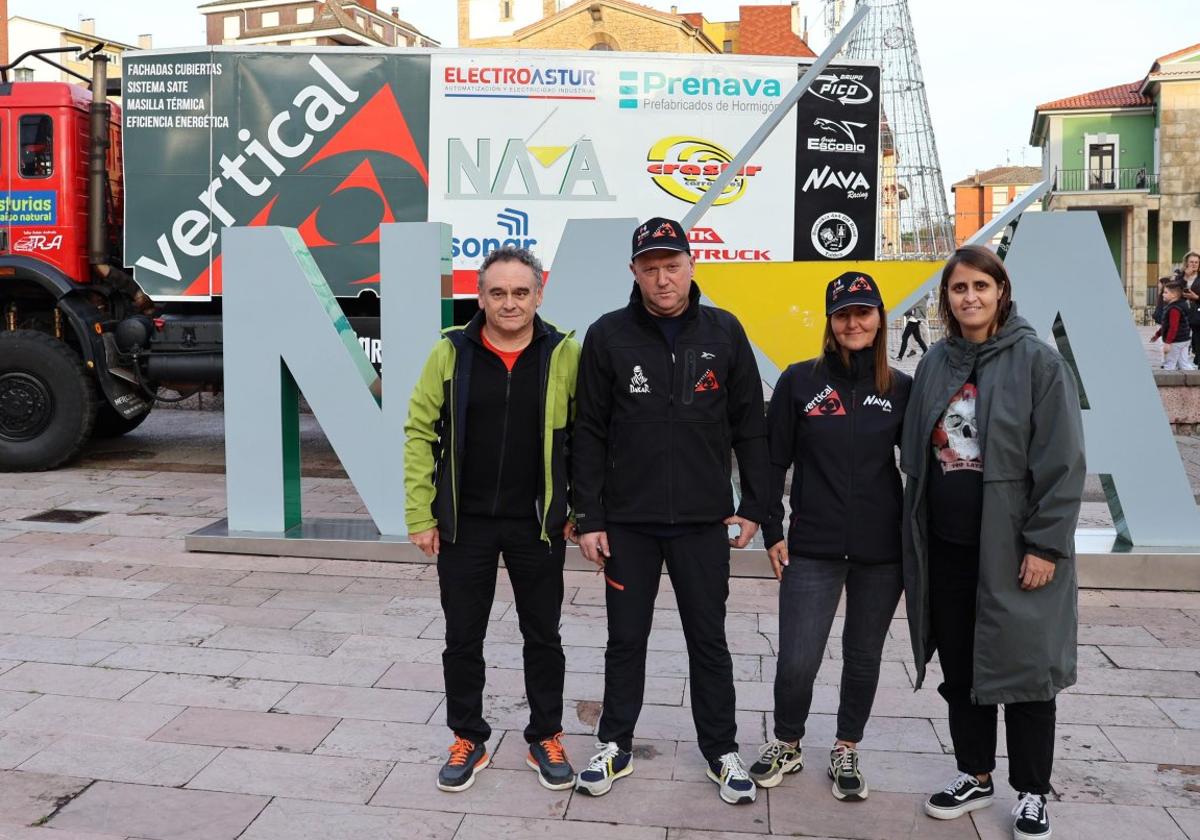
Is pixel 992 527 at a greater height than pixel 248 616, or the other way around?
pixel 992 527

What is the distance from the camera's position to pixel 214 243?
32.5 feet

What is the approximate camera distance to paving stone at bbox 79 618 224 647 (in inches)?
204

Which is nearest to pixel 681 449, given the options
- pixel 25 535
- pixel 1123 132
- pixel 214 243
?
pixel 25 535

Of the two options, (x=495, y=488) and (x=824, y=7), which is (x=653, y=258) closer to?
(x=495, y=488)

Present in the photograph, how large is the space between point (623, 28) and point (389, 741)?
5328 cm

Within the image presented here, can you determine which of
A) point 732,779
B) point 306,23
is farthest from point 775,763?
point 306,23

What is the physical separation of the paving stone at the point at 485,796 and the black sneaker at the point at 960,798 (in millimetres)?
1120

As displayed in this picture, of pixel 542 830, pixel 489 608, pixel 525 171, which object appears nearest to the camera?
pixel 542 830

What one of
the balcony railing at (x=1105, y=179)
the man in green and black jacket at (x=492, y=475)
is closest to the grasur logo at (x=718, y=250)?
the man in green and black jacket at (x=492, y=475)

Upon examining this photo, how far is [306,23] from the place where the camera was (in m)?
75.7

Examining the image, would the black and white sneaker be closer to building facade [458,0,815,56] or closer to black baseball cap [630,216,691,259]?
black baseball cap [630,216,691,259]

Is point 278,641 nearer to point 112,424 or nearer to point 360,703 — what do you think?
point 360,703

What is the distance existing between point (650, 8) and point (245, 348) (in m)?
50.8

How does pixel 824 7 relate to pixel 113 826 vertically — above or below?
above
